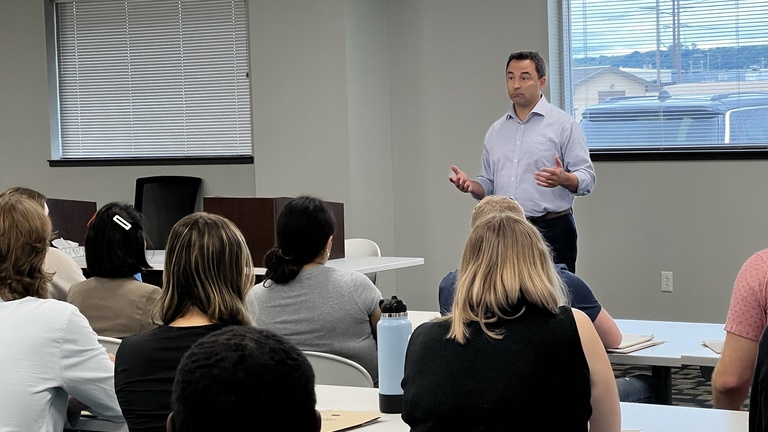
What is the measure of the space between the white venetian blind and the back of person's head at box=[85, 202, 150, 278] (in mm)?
4870

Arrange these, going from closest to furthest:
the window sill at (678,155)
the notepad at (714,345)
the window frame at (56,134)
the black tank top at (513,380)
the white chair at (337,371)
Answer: the black tank top at (513,380) → the white chair at (337,371) → the notepad at (714,345) → the window sill at (678,155) → the window frame at (56,134)

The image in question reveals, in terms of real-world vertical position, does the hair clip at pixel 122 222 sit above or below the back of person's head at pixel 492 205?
below

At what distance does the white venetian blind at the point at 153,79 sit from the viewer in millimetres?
8195

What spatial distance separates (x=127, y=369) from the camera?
2396 mm

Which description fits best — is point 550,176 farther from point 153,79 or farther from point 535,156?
point 153,79

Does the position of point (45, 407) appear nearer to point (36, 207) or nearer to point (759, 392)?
point (36, 207)

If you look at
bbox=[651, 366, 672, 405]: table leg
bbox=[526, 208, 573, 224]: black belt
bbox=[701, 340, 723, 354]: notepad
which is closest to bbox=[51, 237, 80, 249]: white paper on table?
bbox=[526, 208, 573, 224]: black belt

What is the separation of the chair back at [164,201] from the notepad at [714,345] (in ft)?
18.1

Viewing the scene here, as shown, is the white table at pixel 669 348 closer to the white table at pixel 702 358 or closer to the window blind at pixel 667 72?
the white table at pixel 702 358

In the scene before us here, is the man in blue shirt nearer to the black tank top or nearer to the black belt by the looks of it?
the black belt

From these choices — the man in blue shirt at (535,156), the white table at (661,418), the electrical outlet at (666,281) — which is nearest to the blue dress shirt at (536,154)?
the man in blue shirt at (535,156)

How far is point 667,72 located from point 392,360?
15.9ft

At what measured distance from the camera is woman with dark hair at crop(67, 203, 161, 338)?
129 inches

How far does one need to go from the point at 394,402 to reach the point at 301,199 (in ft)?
3.96
